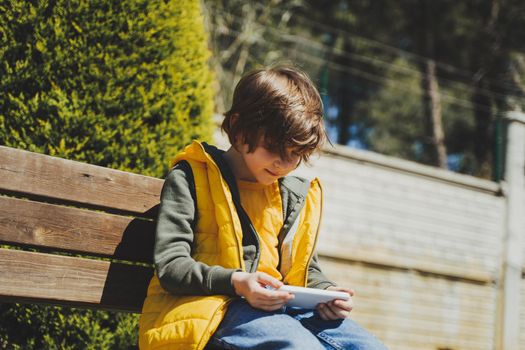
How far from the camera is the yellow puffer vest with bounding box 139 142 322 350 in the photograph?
1.82 metres

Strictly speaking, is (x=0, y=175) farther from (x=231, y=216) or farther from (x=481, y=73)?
(x=481, y=73)

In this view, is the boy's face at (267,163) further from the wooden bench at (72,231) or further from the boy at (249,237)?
the wooden bench at (72,231)

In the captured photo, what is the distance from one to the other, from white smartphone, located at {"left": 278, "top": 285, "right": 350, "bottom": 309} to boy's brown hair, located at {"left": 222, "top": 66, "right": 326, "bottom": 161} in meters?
0.48

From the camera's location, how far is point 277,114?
6.96 ft

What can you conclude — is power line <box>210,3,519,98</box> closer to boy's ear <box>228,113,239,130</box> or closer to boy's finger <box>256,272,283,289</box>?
boy's ear <box>228,113,239,130</box>

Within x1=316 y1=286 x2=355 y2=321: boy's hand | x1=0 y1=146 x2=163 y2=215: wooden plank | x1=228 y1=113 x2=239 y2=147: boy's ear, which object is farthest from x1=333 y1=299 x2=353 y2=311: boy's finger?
x1=0 y1=146 x2=163 y2=215: wooden plank

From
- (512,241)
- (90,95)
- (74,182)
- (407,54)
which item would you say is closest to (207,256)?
(74,182)

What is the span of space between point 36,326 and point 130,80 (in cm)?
114

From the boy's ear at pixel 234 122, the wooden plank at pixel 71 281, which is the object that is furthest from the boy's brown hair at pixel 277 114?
the wooden plank at pixel 71 281

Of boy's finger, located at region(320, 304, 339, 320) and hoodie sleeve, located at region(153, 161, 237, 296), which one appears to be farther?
boy's finger, located at region(320, 304, 339, 320)

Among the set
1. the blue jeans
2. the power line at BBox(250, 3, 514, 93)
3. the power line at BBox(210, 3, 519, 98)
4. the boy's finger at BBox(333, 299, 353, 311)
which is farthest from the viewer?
the power line at BBox(250, 3, 514, 93)

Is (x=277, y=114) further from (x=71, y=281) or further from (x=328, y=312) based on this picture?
(x=71, y=281)

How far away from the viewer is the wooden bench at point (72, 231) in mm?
2082

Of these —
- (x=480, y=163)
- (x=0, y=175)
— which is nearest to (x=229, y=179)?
(x=0, y=175)
